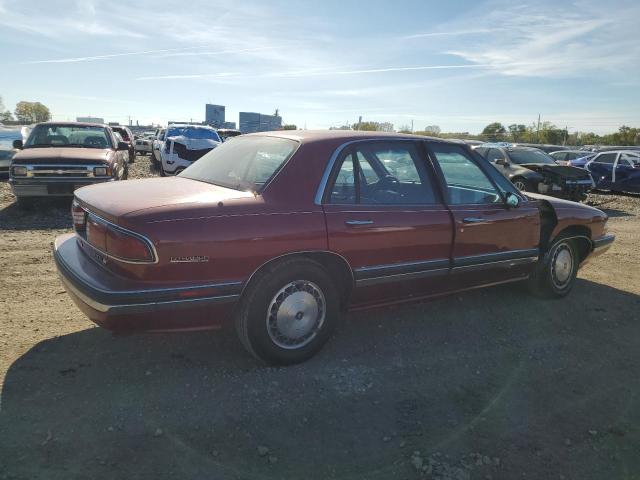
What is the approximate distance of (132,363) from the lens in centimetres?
339

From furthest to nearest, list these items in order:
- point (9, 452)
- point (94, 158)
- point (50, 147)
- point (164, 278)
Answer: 1. point (50, 147)
2. point (94, 158)
3. point (164, 278)
4. point (9, 452)

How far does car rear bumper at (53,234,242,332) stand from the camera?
9.27ft

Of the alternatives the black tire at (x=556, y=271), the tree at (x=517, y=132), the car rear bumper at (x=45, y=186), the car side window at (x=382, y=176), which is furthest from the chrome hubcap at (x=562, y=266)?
the tree at (x=517, y=132)

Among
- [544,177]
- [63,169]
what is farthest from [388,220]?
[544,177]

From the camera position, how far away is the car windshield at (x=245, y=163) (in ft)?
11.2

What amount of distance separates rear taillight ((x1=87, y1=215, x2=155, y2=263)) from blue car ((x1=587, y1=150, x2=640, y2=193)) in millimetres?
16362

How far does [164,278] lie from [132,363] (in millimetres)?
923

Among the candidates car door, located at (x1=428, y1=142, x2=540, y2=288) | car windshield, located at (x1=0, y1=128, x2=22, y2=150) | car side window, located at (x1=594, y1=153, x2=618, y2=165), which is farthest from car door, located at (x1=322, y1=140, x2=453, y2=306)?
car side window, located at (x1=594, y1=153, x2=618, y2=165)

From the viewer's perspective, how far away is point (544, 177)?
12445 mm

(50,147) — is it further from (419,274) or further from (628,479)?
(628,479)

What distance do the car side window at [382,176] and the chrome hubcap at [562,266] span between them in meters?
1.91

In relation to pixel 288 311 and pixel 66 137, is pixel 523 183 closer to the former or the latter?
pixel 66 137

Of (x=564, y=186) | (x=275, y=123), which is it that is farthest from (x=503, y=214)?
(x=275, y=123)

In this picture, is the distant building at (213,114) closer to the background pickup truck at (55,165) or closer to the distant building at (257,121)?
the distant building at (257,121)
